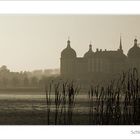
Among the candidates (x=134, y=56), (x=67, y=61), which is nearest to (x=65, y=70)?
(x=67, y=61)

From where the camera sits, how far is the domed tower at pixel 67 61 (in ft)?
52.2

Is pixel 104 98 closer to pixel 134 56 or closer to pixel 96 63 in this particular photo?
pixel 96 63

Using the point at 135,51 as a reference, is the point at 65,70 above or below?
below

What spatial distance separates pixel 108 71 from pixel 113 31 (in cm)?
27

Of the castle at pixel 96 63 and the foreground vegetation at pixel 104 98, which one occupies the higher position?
the castle at pixel 96 63

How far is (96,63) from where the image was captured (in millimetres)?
16016

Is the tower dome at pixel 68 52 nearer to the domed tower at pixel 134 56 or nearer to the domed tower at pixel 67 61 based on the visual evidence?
the domed tower at pixel 67 61

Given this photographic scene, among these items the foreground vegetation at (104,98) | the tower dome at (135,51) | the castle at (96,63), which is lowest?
the foreground vegetation at (104,98)

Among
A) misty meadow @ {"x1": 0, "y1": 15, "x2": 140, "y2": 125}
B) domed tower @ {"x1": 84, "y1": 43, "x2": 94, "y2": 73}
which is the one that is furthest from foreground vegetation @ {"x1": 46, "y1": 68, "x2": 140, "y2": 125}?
domed tower @ {"x1": 84, "y1": 43, "x2": 94, "y2": 73}

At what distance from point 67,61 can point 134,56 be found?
45cm

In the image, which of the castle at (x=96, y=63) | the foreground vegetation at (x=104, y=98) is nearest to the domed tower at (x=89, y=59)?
the castle at (x=96, y=63)

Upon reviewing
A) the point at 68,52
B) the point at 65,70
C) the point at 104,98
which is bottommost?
the point at 104,98

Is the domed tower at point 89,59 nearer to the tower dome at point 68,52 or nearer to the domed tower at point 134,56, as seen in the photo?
the tower dome at point 68,52

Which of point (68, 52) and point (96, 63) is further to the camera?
point (96, 63)
